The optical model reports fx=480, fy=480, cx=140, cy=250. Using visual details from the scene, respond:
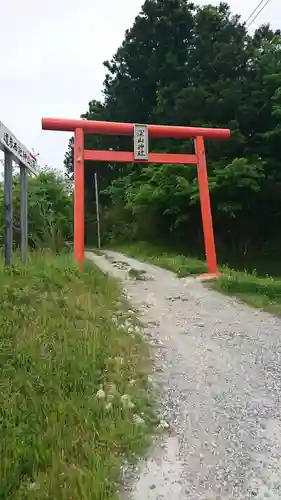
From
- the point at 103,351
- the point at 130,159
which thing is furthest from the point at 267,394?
the point at 130,159

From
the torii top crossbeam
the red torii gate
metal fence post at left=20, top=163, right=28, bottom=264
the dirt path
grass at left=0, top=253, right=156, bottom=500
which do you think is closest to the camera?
grass at left=0, top=253, right=156, bottom=500

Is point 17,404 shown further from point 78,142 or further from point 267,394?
point 78,142

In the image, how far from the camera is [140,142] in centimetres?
898

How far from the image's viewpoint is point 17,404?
270 cm

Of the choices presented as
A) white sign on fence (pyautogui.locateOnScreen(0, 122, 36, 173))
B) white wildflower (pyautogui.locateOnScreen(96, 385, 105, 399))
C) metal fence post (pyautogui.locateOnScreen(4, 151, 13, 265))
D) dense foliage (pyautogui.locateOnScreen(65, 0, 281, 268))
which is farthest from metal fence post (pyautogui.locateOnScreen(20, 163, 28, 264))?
dense foliage (pyautogui.locateOnScreen(65, 0, 281, 268))

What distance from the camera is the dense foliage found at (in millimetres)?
14508

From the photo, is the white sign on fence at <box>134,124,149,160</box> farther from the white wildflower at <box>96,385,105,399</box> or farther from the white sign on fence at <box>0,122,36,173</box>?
the white wildflower at <box>96,385,105,399</box>

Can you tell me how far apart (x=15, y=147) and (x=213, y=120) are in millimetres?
11141

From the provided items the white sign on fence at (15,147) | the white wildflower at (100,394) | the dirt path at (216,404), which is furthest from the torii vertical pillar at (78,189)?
the white wildflower at (100,394)

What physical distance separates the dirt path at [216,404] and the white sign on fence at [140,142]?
3.72m

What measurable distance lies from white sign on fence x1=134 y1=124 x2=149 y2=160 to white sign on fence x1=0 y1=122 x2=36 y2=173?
2.47 metres

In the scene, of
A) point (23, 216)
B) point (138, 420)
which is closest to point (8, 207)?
point (23, 216)

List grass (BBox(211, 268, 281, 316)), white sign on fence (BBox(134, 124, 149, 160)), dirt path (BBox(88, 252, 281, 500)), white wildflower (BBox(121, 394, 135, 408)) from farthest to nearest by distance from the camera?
white sign on fence (BBox(134, 124, 149, 160)) → grass (BBox(211, 268, 281, 316)) → white wildflower (BBox(121, 394, 135, 408)) → dirt path (BBox(88, 252, 281, 500))

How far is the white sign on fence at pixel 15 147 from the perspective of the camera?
5270 millimetres
